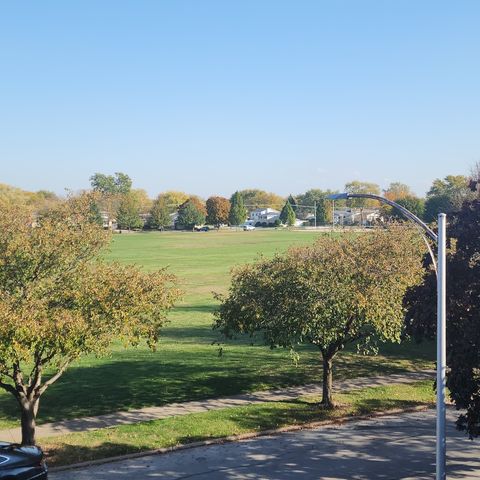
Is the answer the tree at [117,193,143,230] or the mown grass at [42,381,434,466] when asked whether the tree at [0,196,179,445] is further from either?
the tree at [117,193,143,230]

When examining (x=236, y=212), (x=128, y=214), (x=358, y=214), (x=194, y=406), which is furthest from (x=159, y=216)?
(x=194, y=406)

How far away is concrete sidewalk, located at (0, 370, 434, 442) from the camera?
54.1ft

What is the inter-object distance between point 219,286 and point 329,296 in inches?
1314

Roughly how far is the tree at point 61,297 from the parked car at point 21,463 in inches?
71.8

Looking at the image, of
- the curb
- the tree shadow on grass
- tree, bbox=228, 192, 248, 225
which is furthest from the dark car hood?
tree, bbox=228, 192, 248, 225

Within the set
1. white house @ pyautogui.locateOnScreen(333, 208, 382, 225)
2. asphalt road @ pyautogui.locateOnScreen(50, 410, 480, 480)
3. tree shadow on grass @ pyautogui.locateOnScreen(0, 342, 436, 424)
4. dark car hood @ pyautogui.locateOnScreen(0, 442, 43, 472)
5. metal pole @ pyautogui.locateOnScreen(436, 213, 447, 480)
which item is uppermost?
white house @ pyautogui.locateOnScreen(333, 208, 382, 225)

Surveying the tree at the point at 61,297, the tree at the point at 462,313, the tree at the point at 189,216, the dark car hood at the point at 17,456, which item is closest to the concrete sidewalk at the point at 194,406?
the tree at the point at 61,297

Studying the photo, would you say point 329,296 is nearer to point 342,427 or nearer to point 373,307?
point 373,307

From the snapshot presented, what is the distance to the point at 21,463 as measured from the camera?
36.7 feet

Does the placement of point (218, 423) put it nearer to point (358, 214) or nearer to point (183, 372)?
point (183, 372)

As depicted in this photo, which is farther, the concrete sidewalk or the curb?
the concrete sidewalk

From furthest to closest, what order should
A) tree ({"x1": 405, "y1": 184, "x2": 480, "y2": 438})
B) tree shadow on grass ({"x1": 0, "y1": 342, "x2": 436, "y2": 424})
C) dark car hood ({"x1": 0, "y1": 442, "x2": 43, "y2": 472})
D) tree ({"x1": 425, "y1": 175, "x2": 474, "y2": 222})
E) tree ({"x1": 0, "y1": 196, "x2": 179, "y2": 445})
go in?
1. tree ({"x1": 425, "y1": 175, "x2": 474, "y2": 222})
2. tree shadow on grass ({"x1": 0, "y1": 342, "x2": 436, "y2": 424})
3. tree ({"x1": 0, "y1": 196, "x2": 179, "y2": 445})
4. tree ({"x1": 405, "y1": 184, "x2": 480, "y2": 438})
5. dark car hood ({"x1": 0, "y1": 442, "x2": 43, "y2": 472})

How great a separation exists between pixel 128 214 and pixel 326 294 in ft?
422

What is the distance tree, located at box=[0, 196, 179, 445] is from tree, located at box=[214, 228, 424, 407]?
3.06 meters
